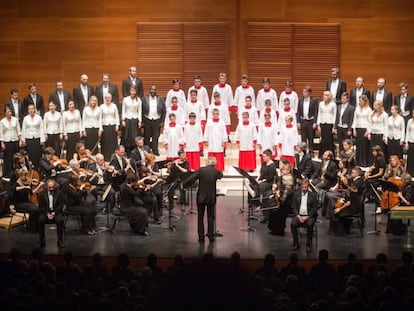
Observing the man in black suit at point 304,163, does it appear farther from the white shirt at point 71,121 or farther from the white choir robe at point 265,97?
the white shirt at point 71,121

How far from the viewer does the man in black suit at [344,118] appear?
1458 centimetres

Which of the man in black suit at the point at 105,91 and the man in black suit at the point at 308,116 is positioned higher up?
the man in black suit at the point at 105,91

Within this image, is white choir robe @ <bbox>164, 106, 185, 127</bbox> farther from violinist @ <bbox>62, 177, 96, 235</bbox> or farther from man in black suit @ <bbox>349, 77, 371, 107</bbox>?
man in black suit @ <bbox>349, 77, 371, 107</bbox>

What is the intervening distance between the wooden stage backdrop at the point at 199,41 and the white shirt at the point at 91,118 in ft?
8.60

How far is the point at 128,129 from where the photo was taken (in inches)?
586

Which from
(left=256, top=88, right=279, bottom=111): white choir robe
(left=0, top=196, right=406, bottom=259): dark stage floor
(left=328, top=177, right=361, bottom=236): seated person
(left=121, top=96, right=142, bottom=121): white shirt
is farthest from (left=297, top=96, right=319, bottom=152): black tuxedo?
(left=328, top=177, right=361, bottom=236): seated person

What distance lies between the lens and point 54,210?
11055 mm

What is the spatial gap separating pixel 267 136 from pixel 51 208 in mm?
5322

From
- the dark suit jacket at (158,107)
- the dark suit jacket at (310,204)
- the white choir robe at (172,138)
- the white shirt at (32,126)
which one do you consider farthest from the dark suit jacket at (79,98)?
the dark suit jacket at (310,204)

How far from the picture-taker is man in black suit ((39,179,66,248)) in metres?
10.9

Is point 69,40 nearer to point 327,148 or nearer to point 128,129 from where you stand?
point 128,129

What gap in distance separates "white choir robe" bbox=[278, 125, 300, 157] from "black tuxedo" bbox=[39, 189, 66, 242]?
5.21 meters

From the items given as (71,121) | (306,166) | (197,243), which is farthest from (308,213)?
(71,121)

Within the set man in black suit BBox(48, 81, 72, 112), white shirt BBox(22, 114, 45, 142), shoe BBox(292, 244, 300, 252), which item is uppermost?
man in black suit BBox(48, 81, 72, 112)
